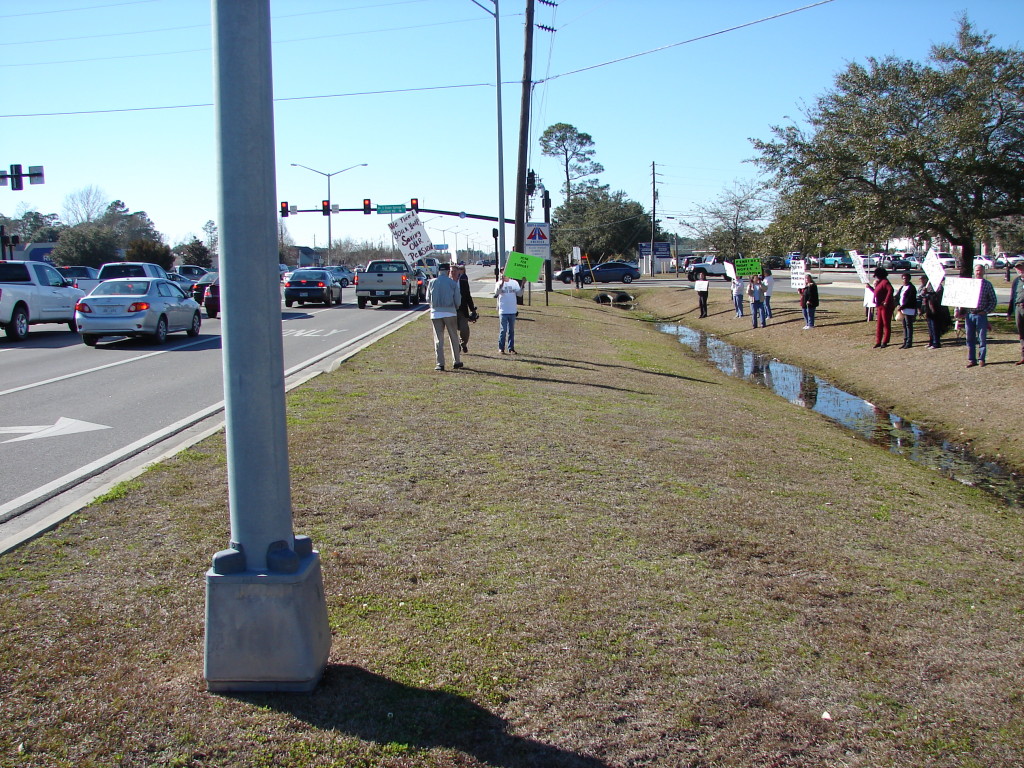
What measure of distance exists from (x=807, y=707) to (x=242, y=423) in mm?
2757

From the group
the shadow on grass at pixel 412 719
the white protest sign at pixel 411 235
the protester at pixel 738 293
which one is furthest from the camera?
the protester at pixel 738 293

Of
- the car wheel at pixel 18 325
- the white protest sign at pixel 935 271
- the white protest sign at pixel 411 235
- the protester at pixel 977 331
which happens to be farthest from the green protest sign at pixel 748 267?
Answer: the car wheel at pixel 18 325

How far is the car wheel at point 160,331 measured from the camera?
18.3 meters

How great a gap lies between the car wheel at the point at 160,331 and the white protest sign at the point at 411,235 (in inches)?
231

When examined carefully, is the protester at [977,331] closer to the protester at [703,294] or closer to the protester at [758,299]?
the protester at [758,299]

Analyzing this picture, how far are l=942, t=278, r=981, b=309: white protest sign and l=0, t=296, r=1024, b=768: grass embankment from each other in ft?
28.5

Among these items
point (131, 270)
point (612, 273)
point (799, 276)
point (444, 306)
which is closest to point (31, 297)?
point (131, 270)

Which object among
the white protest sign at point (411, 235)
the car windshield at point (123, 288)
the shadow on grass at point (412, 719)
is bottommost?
the shadow on grass at point (412, 719)

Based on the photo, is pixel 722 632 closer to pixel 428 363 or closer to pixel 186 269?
pixel 428 363

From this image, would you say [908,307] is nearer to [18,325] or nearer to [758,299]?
[758,299]

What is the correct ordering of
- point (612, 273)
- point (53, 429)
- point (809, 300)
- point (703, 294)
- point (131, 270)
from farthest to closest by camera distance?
point (612, 273), point (703, 294), point (131, 270), point (809, 300), point (53, 429)

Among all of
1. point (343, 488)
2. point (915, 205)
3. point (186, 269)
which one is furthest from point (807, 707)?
point (186, 269)

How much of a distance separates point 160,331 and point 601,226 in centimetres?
7477

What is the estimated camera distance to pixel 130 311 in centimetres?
1788
